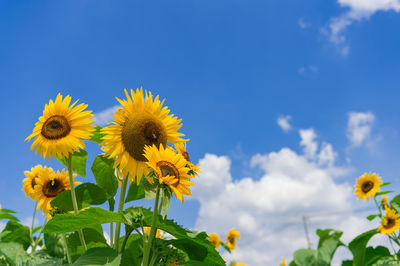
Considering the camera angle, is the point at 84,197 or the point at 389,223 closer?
the point at 84,197

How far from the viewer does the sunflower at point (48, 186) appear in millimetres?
2121

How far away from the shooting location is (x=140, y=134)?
1.55 meters

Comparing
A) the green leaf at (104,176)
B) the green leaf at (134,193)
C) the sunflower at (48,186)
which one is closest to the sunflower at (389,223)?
the green leaf at (134,193)

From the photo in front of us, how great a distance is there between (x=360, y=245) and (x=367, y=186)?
1.29 meters

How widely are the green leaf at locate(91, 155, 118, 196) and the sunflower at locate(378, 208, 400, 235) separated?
3.19 m

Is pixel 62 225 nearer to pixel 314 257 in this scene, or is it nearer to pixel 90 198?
pixel 90 198

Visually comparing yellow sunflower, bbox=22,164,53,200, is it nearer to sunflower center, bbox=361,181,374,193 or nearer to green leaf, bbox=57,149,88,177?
green leaf, bbox=57,149,88,177

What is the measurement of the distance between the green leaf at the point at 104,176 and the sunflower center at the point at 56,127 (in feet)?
0.82

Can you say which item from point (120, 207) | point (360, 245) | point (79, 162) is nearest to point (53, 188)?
point (79, 162)

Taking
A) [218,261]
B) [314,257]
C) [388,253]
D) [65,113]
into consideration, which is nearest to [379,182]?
[388,253]

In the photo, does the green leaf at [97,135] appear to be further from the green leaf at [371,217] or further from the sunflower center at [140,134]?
the green leaf at [371,217]

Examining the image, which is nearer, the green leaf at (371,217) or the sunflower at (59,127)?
the sunflower at (59,127)

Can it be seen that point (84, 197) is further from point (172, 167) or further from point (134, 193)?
point (172, 167)

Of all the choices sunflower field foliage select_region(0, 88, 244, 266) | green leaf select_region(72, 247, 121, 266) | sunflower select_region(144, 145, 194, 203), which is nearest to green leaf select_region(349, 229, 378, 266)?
sunflower field foliage select_region(0, 88, 244, 266)
